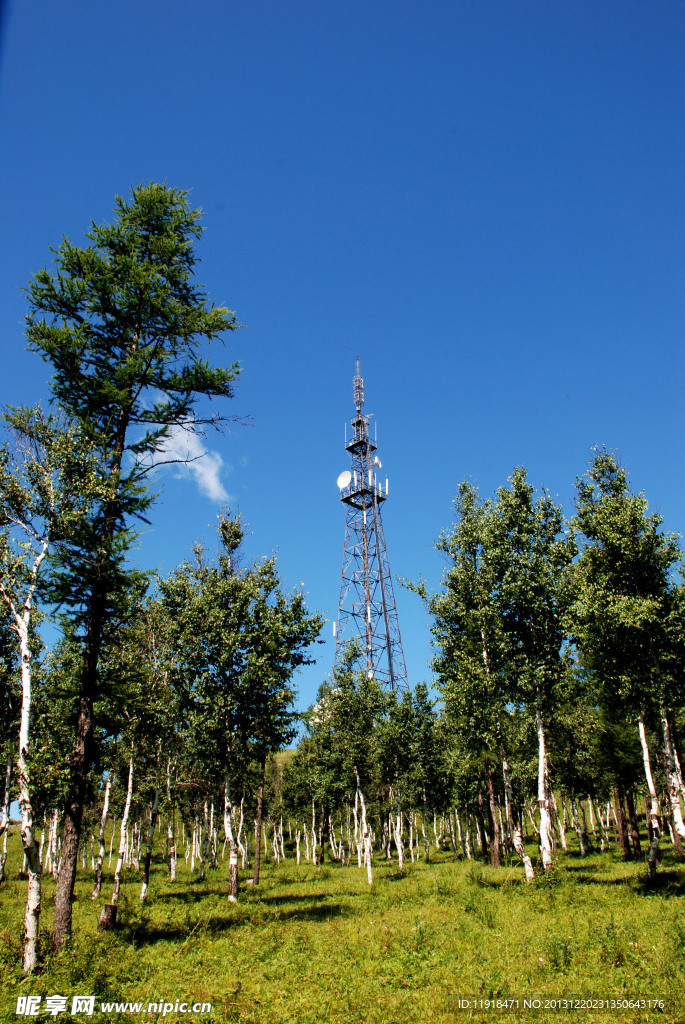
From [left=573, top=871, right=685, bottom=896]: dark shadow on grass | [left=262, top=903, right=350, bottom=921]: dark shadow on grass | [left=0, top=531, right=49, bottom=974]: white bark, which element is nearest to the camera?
[left=0, top=531, right=49, bottom=974]: white bark

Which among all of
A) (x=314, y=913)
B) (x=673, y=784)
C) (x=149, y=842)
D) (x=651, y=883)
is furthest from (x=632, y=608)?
(x=149, y=842)

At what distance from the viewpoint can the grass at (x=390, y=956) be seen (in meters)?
10.5

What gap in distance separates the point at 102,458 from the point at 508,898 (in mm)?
20523

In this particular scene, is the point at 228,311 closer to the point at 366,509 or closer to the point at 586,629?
the point at 586,629

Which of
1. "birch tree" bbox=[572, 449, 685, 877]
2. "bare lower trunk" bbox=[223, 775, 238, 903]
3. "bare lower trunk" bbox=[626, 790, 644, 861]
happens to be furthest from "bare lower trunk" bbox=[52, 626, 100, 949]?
"bare lower trunk" bbox=[626, 790, 644, 861]

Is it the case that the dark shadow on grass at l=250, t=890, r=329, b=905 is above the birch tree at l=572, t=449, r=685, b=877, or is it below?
below

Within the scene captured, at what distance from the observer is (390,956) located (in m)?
13.8

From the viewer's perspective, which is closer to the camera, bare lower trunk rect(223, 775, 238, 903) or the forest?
the forest

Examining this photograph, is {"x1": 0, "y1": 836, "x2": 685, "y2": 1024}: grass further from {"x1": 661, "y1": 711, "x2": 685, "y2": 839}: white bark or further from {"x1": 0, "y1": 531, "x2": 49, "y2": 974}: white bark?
{"x1": 661, "y1": 711, "x2": 685, "y2": 839}: white bark

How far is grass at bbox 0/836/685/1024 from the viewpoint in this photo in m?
10.5

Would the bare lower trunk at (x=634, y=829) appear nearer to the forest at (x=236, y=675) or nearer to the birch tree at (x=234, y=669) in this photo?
the forest at (x=236, y=675)

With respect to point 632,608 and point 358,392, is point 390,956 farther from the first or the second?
point 358,392

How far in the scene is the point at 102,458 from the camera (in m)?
15.5

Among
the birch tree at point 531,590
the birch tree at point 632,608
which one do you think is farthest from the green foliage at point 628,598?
the birch tree at point 531,590
